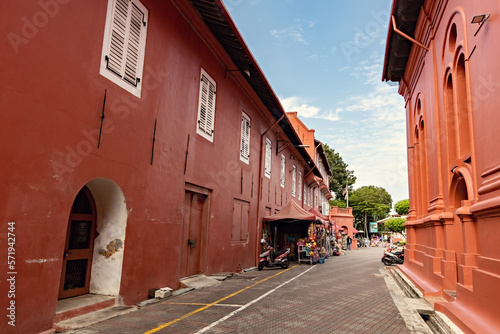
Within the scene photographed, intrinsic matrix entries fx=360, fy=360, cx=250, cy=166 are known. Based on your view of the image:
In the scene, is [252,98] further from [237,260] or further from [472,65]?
[472,65]

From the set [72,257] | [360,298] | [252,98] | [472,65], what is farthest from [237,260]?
[472,65]

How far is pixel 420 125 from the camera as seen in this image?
1125 cm

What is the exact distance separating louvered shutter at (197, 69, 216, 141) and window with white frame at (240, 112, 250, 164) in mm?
2878

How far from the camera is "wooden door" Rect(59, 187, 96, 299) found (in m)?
6.17

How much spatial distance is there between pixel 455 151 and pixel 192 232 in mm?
6829

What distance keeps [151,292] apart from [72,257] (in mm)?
1985

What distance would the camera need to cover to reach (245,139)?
46.8 ft

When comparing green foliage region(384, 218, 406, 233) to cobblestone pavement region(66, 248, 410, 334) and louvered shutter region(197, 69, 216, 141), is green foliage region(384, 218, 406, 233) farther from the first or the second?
louvered shutter region(197, 69, 216, 141)

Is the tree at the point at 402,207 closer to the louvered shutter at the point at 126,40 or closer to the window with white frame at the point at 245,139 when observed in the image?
the window with white frame at the point at 245,139

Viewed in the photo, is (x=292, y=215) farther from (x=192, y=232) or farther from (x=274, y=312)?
(x=274, y=312)

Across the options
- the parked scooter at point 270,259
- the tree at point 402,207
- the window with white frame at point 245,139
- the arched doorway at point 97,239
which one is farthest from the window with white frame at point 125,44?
the tree at point 402,207

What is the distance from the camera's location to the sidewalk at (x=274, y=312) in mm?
5648

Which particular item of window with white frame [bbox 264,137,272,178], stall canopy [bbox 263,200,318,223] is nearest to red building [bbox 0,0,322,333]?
stall canopy [bbox 263,200,318,223]

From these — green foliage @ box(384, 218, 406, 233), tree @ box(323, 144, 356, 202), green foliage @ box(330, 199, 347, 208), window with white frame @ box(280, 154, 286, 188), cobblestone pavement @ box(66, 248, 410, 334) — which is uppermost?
tree @ box(323, 144, 356, 202)
